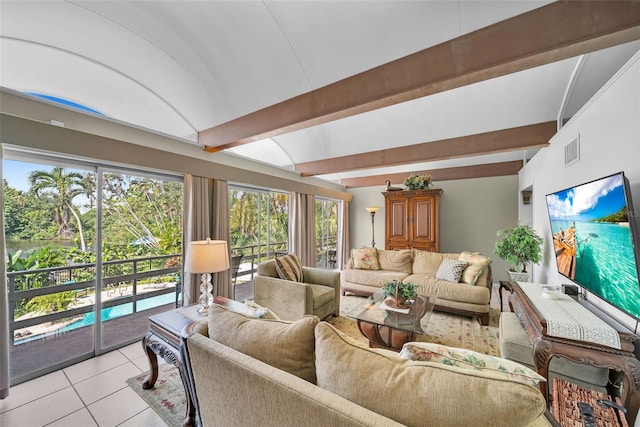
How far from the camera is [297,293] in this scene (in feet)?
9.45

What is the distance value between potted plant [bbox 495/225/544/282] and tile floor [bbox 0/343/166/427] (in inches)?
171

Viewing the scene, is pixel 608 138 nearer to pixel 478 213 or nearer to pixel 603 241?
pixel 603 241

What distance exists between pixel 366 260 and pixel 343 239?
2.35m

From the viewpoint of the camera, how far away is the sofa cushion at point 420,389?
0.68m

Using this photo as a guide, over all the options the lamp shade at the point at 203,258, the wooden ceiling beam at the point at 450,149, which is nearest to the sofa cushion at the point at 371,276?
the wooden ceiling beam at the point at 450,149

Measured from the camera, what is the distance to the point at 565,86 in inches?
97.6

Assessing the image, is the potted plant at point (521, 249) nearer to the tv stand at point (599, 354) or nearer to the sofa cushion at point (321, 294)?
the tv stand at point (599, 354)

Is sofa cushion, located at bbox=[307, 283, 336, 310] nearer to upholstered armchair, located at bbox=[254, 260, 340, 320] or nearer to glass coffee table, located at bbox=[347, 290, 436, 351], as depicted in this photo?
upholstered armchair, located at bbox=[254, 260, 340, 320]

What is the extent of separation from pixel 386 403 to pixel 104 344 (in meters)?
3.24

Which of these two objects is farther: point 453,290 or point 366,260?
point 366,260

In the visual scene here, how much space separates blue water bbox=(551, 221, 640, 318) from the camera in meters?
1.35

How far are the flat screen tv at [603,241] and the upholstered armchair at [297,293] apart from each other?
2452 mm

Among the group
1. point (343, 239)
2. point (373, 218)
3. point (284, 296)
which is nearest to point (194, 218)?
point (284, 296)

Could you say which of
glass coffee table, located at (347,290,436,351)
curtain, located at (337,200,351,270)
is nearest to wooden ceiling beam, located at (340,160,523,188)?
curtain, located at (337,200,351,270)
